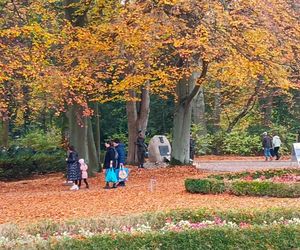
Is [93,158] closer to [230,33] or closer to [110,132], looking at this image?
[230,33]

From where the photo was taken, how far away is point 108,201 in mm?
15844

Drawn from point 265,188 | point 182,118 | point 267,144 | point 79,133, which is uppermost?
A: point 182,118

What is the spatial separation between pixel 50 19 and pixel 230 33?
25.7 feet

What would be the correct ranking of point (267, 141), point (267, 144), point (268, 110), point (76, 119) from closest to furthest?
point (76, 119)
point (267, 141)
point (267, 144)
point (268, 110)

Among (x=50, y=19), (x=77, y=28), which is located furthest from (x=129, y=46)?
(x=50, y=19)

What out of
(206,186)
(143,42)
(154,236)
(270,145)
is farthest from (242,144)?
(154,236)

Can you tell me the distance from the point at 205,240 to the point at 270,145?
2473 centimetres

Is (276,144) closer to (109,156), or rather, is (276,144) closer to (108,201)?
(109,156)

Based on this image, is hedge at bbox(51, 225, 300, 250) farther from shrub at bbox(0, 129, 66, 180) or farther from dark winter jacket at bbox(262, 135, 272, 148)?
dark winter jacket at bbox(262, 135, 272, 148)

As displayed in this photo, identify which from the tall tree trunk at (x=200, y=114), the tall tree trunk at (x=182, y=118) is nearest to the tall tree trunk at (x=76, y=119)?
the tall tree trunk at (x=182, y=118)

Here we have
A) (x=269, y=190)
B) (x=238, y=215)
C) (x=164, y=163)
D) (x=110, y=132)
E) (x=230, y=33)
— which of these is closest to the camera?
(x=238, y=215)

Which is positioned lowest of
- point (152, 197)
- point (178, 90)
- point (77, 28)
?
point (152, 197)

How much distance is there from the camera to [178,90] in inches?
1006

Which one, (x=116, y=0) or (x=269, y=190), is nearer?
(x=269, y=190)
